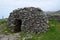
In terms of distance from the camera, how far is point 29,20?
2486 centimetres

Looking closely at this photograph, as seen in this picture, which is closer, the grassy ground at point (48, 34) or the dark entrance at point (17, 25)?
the grassy ground at point (48, 34)

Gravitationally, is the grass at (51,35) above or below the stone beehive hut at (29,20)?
below

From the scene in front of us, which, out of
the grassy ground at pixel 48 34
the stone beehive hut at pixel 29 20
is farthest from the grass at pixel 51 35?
the stone beehive hut at pixel 29 20

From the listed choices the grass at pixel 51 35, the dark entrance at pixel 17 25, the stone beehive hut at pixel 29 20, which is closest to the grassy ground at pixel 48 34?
the grass at pixel 51 35

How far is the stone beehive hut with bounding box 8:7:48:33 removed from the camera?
2445cm

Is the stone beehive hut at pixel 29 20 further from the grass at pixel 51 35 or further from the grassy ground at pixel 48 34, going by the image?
the grass at pixel 51 35

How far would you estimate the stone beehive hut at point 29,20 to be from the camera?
80.2 feet

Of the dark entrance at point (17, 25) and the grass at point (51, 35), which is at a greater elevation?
the dark entrance at point (17, 25)

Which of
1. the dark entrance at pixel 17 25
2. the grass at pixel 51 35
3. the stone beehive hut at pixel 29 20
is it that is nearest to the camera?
the grass at pixel 51 35

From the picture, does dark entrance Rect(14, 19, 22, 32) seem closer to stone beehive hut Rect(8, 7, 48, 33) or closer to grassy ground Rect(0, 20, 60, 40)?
stone beehive hut Rect(8, 7, 48, 33)

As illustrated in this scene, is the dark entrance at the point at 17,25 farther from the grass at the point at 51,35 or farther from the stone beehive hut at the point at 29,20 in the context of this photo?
the grass at the point at 51,35

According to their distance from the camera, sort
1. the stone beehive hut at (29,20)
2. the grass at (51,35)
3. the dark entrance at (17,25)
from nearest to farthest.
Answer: the grass at (51,35) → the stone beehive hut at (29,20) → the dark entrance at (17,25)

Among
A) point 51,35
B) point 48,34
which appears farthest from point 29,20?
point 51,35

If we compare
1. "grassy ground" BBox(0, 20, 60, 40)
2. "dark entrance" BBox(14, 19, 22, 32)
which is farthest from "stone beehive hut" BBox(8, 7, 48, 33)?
"grassy ground" BBox(0, 20, 60, 40)
